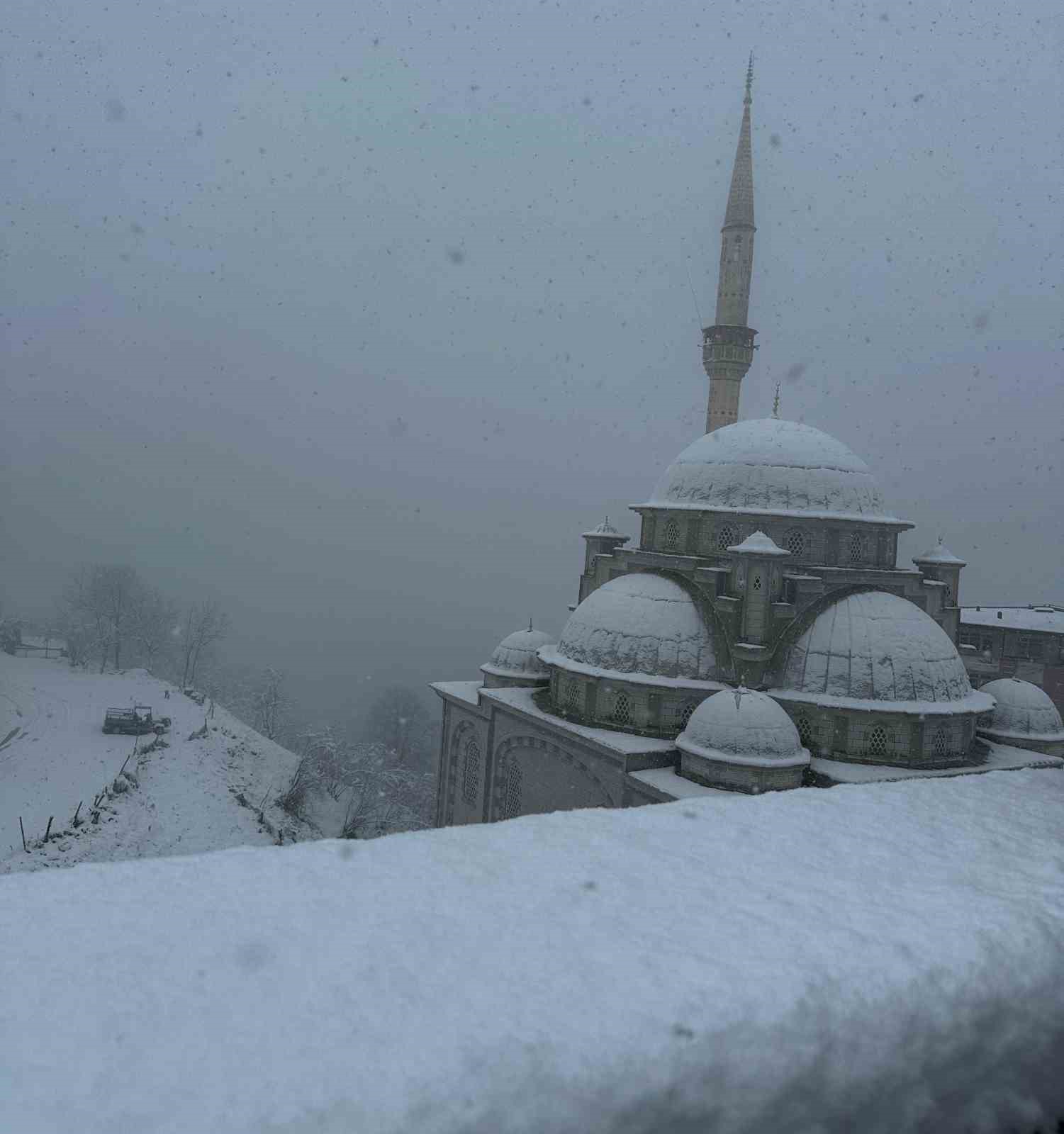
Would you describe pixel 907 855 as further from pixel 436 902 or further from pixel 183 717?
pixel 183 717

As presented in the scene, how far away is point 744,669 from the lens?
692 inches

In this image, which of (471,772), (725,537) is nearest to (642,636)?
(725,537)

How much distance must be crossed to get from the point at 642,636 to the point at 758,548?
119 inches

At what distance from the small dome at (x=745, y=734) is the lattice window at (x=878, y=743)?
174cm

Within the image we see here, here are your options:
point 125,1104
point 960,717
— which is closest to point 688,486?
point 960,717

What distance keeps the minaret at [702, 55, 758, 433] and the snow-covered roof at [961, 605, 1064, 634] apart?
14.2 meters

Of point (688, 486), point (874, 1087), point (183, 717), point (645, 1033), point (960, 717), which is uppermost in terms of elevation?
point (688, 486)

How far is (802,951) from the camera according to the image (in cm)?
196

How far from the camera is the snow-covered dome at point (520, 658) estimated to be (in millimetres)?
21578

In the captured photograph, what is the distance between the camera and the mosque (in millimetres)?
16016

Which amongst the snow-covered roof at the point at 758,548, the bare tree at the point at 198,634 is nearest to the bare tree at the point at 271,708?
the bare tree at the point at 198,634

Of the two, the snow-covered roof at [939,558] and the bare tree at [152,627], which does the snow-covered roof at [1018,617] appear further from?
the bare tree at [152,627]

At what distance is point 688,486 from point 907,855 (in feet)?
61.6

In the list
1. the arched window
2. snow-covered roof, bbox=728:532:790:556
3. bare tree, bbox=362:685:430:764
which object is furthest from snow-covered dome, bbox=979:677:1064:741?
bare tree, bbox=362:685:430:764
